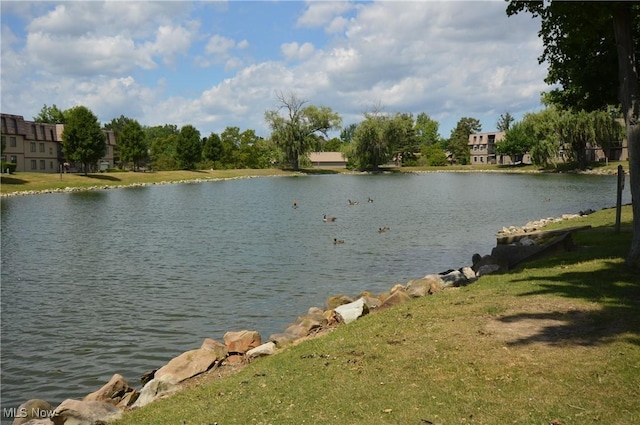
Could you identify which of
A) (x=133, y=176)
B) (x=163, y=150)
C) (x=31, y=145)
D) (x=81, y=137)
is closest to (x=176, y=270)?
(x=81, y=137)

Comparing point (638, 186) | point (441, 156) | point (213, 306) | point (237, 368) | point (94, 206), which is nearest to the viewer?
point (237, 368)

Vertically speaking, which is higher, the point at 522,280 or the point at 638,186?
the point at 638,186

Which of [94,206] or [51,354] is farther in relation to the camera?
[94,206]

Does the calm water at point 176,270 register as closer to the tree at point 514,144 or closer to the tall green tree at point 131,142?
the tall green tree at point 131,142

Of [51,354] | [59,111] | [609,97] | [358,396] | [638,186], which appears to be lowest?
[51,354]

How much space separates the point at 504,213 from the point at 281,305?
87.6 feet

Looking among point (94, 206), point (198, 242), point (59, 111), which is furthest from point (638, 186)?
point (59, 111)

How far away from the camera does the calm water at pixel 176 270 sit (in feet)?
40.0

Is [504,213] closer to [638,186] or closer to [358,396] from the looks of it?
[638,186]

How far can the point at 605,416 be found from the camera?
19.2ft

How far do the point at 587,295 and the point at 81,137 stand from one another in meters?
87.6

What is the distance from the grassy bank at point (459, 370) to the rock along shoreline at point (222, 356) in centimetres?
43

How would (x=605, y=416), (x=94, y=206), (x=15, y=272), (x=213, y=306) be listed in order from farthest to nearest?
1. (x=94, y=206)
2. (x=15, y=272)
3. (x=213, y=306)
4. (x=605, y=416)

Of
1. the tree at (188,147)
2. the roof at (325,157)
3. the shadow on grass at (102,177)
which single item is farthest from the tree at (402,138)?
the shadow on grass at (102,177)
